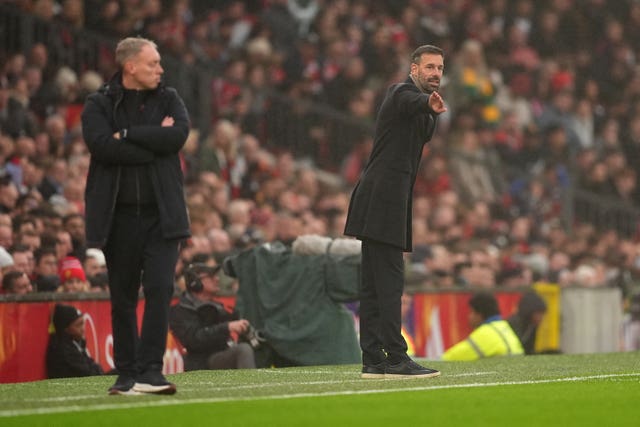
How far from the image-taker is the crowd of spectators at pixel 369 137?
17094 mm

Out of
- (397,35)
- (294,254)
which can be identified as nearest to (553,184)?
(397,35)

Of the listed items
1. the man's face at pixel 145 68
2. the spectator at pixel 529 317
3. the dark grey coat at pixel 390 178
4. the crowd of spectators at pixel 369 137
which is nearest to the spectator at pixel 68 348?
the crowd of spectators at pixel 369 137

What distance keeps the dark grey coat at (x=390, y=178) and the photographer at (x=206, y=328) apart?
10.6ft

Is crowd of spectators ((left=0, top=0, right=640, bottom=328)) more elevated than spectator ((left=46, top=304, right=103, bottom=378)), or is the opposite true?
crowd of spectators ((left=0, top=0, right=640, bottom=328))

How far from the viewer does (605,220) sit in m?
25.8

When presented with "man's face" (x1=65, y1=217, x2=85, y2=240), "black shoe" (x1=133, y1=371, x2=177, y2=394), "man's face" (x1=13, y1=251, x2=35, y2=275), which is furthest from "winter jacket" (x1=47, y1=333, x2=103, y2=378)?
"black shoe" (x1=133, y1=371, x2=177, y2=394)

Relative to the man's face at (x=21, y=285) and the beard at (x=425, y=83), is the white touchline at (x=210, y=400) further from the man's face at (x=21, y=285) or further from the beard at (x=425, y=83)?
the man's face at (x=21, y=285)

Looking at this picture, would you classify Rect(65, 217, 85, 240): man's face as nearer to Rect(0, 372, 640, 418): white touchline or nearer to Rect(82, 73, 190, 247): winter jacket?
Rect(0, 372, 640, 418): white touchline

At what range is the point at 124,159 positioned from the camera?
886 centimetres

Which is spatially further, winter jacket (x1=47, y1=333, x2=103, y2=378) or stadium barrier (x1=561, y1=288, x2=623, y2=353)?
stadium barrier (x1=561, y1=288, x2=623, y2=353)

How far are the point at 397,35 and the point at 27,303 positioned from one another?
13.3 metres

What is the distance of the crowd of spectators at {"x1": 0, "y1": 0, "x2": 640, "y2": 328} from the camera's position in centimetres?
1709

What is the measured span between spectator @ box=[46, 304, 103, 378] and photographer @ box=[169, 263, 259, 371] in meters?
0.83

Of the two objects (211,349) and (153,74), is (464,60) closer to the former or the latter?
(211,349)
